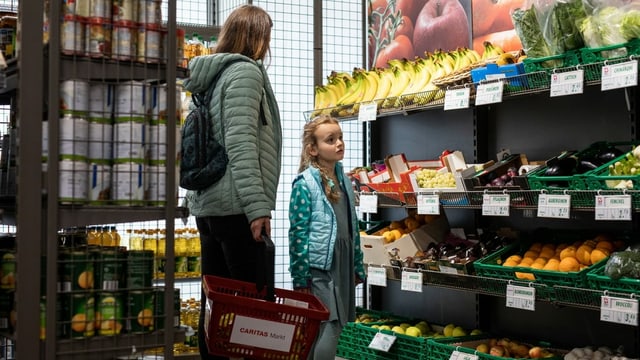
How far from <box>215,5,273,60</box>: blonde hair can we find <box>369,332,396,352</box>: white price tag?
1894mm

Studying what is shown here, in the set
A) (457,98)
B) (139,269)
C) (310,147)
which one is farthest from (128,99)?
(457,98)

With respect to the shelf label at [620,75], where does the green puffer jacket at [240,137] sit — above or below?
below

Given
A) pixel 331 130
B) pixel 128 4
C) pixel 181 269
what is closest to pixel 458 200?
pixel 331 130

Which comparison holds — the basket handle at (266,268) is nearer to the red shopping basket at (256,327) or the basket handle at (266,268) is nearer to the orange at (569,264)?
the red shopping basket at (256,327)

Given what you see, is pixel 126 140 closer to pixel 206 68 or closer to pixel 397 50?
pixel 206 68

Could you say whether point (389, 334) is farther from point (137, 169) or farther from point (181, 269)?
point (137, 169)

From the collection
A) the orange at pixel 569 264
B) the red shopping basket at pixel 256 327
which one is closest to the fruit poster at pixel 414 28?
the orange at pixel 569 264

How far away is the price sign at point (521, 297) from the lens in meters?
3.86

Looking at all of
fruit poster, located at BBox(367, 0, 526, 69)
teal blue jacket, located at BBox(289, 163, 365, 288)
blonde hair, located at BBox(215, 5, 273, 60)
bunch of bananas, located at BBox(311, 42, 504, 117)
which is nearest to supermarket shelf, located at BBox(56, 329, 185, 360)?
blonde hair, located at BBox(215, 5, 273, 60)

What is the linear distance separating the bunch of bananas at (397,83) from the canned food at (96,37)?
7.92 ft

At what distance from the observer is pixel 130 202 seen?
263 cm

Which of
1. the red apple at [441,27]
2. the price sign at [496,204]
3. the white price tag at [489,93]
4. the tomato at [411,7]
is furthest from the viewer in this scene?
the tomato at [411,7]

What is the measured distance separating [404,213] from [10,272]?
3.29 metres

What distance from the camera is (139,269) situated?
2.65 m
